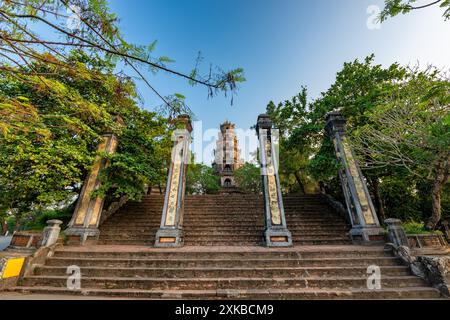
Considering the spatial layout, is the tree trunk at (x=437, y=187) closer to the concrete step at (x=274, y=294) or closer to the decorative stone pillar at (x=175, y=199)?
the concrete step at (x=274, y=294)

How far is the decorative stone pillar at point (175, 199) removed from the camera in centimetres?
615

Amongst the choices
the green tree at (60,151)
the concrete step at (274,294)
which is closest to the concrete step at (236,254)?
the concrete step at (274,294)

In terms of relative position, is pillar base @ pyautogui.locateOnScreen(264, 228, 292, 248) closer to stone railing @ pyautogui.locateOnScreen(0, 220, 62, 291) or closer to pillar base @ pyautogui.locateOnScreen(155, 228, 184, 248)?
pillar base @ pyautogui.locateOnScreen(155, 228, 184, 248)

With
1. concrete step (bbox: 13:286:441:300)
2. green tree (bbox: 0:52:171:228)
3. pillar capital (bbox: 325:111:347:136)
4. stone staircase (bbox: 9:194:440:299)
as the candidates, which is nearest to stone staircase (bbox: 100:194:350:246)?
stone staircase (bbox: 9:194:440:299)

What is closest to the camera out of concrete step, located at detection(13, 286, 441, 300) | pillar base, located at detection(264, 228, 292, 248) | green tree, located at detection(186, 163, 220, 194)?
concrete step, located at detection(13, 286, 441, 300)

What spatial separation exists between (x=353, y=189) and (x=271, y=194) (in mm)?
3075

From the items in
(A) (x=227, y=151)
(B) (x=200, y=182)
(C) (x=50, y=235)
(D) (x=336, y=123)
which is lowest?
(C) (x=50, y=235)

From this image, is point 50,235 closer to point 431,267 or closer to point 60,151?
point 60,151

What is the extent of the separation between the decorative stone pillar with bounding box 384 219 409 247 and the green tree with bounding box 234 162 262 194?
456 inches

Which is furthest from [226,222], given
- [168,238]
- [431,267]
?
[431,267]

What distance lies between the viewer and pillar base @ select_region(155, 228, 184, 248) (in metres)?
6.02

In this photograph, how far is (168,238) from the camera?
6148 millimetres

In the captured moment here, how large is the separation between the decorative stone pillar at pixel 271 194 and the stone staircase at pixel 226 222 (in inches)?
26.6

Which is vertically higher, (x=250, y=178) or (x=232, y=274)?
(x=250, y=178)
